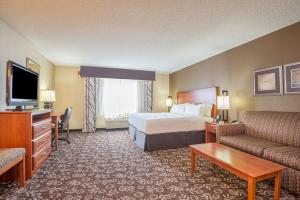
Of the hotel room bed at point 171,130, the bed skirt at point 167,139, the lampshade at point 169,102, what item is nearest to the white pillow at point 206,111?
the hotel room bed at point 171,130

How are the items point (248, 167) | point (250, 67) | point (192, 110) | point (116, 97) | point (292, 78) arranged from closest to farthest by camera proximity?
point (248, 167)
point (292, 78)
point (250, 67)
point (192, 110)
point (116, 97)

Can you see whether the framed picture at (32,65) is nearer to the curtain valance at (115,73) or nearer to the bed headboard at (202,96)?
the curtain valance at (115,73)

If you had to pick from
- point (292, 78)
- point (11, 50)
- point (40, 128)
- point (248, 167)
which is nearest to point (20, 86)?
point (11, 50)

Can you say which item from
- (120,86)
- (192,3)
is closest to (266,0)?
(192,3)

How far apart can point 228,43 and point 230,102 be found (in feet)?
4.46

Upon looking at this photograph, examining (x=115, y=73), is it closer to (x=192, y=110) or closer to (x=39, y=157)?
(x=192, y=110)

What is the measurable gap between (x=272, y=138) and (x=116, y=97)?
498 centimetres

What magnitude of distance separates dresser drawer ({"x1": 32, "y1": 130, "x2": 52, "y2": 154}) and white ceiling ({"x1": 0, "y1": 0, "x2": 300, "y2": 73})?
1.82 m

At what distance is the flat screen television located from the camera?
2465 mm

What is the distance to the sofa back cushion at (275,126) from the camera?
7.93ft

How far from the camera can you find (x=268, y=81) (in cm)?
309

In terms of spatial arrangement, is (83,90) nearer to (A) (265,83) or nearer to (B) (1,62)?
(B) (1,62)

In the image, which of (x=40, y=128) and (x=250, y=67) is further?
(x=250, y=67)

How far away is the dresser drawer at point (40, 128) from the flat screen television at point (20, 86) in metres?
0.43
